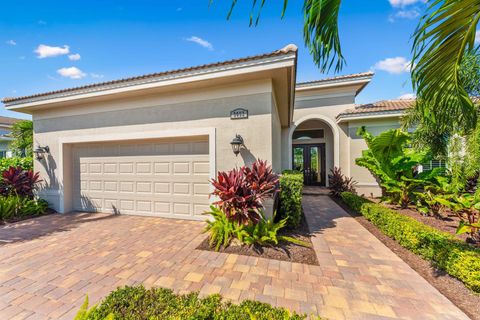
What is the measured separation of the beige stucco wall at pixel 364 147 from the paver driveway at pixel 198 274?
6216 millimetres

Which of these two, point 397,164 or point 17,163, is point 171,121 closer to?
point 397,164

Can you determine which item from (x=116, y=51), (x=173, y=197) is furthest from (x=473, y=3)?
(x=116, y=51)

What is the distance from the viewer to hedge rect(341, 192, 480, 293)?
9.28 ft

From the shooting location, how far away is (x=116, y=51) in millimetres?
A: 6734

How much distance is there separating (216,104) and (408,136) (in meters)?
7.16

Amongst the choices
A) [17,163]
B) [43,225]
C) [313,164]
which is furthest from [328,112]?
[17,163]

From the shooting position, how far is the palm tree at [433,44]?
2178 millimetres

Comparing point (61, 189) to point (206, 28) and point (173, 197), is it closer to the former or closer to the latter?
point (173, 197)

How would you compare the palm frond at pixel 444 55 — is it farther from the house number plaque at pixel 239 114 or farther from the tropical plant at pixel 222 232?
the tropical plant at pixel 222 232

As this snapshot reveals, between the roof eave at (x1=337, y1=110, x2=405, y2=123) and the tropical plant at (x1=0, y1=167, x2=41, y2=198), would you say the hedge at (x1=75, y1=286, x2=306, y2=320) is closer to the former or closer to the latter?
the tropical plant at (x1=0, y1=167, x2=41, y2=198)

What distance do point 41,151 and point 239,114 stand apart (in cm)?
780

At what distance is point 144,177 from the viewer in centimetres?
631

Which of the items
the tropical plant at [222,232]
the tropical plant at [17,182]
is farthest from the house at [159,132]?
the tropical plant at [222,232]

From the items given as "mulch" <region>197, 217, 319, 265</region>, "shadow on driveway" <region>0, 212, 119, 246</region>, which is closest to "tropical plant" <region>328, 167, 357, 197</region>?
"mulch" <region>197, 217, 319, 265</region>
